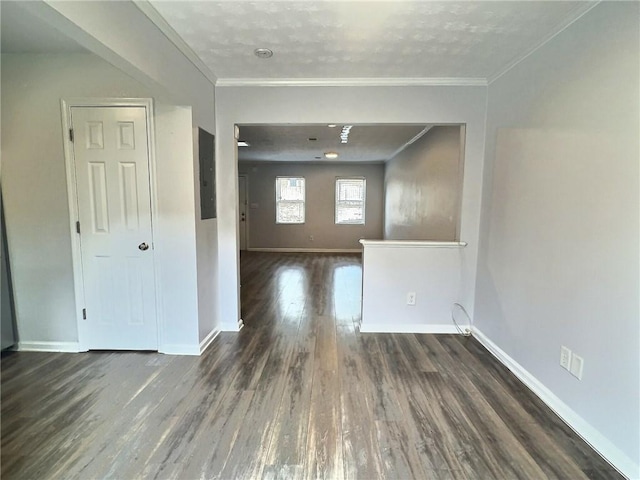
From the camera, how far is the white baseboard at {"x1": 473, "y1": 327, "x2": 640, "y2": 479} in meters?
1.45

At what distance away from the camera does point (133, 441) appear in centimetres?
164

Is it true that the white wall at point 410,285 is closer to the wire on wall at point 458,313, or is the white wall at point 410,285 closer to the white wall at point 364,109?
the wire on wall at point 458,313

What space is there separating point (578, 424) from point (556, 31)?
7.77ft

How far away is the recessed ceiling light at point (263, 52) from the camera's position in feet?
7.32

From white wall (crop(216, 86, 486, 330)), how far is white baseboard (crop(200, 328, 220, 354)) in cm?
154

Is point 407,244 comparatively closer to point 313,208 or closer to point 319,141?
point 319,141

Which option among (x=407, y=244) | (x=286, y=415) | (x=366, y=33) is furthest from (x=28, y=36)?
(x=407, y=244)

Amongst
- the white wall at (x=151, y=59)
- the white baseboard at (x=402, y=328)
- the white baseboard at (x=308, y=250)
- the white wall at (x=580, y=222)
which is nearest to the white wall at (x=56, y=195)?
the white wall at (x=151, y=59)

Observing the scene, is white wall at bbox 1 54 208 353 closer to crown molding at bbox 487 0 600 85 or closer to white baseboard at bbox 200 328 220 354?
white baseboard at bbox 200 328 220 354

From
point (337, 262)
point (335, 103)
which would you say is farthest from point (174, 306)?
point (337, 262)

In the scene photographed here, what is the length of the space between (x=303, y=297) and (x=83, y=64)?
131 inches

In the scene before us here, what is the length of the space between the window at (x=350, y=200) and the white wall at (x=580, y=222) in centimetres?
582

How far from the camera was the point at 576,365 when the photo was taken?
175 centimetres

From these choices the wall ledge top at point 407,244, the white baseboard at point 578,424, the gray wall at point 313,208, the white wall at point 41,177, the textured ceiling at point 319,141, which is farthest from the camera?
the gray wall at point 313,208
